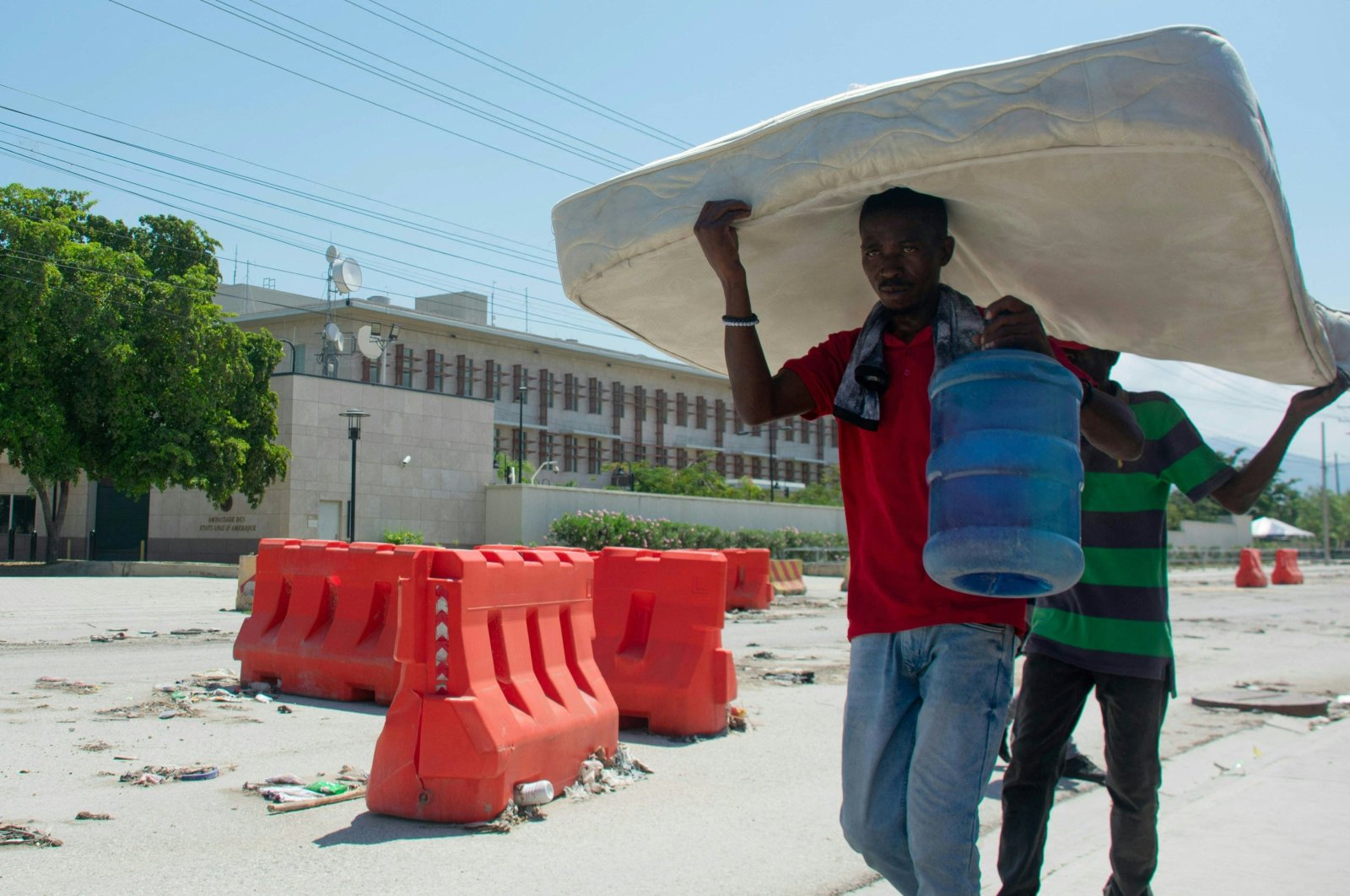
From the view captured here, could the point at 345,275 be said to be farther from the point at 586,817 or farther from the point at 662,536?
the point at 586,817

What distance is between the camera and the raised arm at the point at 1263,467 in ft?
12.5

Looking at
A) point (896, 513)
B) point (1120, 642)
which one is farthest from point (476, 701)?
point (896, 513)

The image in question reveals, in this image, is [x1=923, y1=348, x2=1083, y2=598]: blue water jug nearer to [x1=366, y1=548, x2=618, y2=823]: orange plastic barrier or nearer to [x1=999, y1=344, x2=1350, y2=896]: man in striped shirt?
[x1=999, y1=344, x2=1350, y2=896]: man in striped shirt

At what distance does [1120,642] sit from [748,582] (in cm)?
1916

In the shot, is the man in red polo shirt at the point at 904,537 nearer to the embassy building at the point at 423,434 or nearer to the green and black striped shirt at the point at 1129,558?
the green and black striped shirt at the point at 1129,558

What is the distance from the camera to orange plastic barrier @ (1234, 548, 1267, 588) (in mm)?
38750

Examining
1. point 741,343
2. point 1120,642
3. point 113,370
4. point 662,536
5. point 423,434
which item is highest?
point 113,370

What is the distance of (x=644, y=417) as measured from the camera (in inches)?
2714

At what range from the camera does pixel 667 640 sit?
305 inches

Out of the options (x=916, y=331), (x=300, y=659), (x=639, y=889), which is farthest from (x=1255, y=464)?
(x=300, y=659)

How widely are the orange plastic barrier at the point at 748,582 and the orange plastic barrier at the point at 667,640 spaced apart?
13.9 m

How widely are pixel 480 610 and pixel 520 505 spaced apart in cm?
3527

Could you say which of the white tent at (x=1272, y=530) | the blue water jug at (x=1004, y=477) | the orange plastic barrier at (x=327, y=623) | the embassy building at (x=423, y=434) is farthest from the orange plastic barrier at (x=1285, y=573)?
the white tent at (x=1272, y=530)

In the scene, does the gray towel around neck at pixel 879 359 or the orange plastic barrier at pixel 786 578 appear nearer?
Result: the gray towel around neck at pixel 879 359
